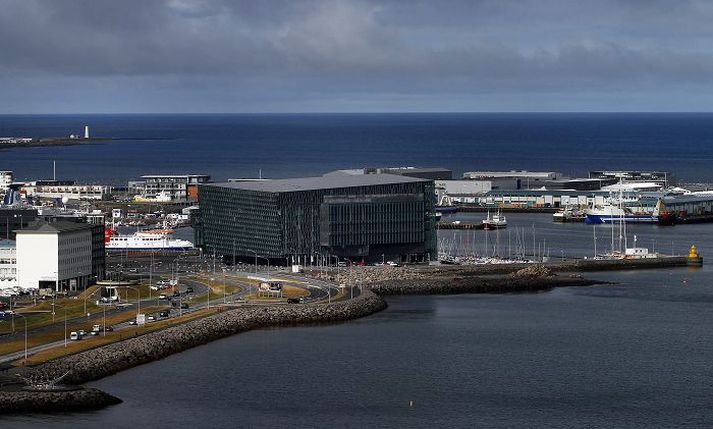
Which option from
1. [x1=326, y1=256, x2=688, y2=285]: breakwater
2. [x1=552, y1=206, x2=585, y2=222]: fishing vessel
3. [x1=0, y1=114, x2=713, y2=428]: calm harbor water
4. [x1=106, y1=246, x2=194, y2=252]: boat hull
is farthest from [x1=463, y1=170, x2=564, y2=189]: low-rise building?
[x1=0, y1=114, x2=713, y2=428]: calm harbor water

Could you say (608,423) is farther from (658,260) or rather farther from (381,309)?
(658,260)

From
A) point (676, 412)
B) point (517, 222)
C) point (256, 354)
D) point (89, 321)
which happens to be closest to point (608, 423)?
point (676, 412)

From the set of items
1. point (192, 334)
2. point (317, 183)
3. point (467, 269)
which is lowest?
point (192, 334)

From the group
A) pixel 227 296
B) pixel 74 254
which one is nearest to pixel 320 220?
pixel 227 296

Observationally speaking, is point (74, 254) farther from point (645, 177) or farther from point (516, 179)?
point (645, 177)

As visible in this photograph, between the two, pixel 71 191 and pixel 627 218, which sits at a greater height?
pixel 71 191
